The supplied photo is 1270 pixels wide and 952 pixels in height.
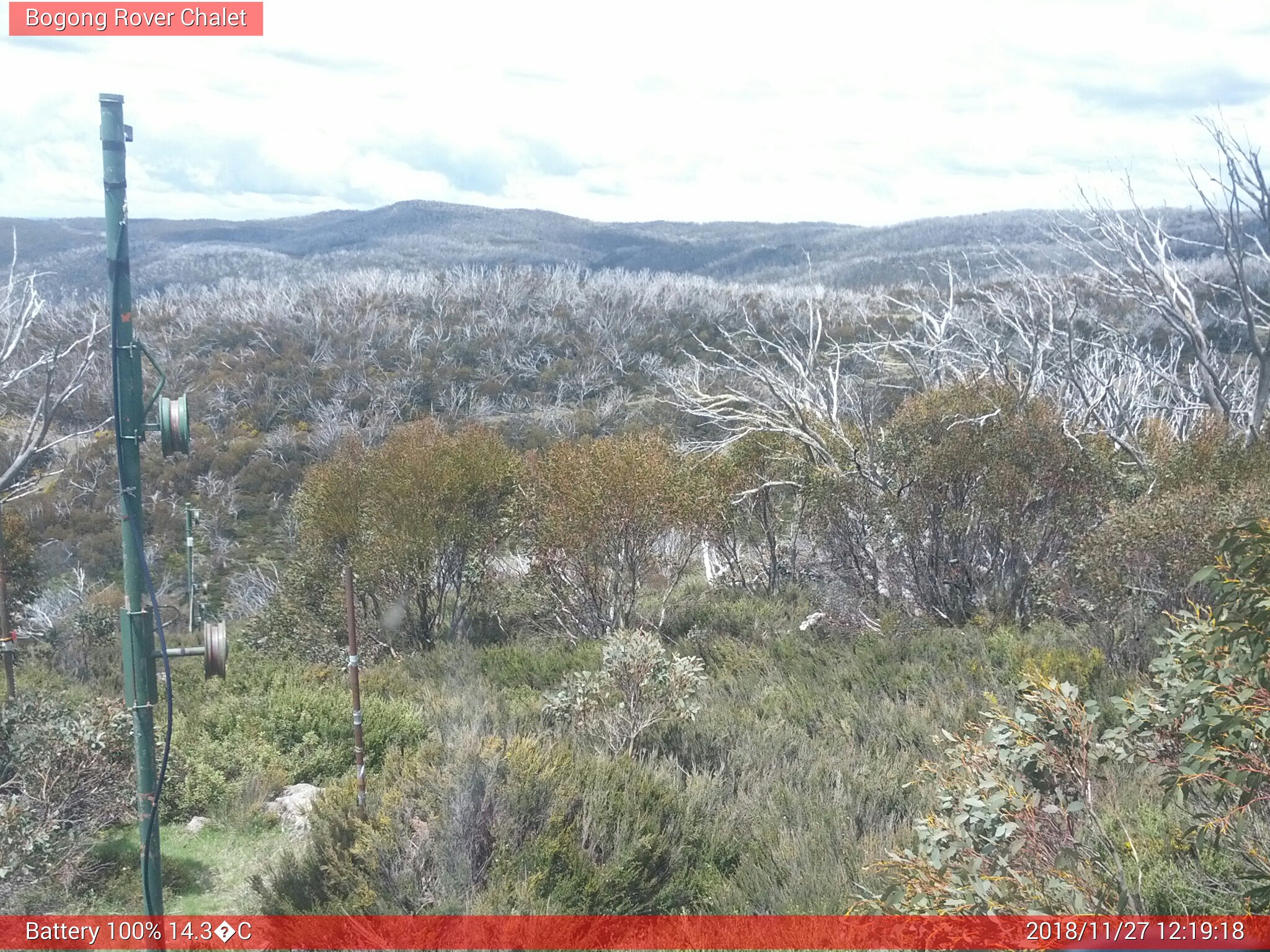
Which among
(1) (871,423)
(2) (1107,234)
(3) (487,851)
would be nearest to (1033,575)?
(1) (871,423)

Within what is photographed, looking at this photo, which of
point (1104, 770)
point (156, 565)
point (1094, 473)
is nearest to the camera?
point (1104, 770)

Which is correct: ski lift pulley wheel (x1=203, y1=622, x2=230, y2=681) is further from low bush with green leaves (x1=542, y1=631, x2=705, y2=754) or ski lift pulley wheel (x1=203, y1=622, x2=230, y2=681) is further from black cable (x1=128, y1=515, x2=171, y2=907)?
low bush with green leaves (x1=542, y1=631, x2=705, y2=754)

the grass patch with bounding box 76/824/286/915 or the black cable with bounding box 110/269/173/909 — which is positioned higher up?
the black cable with bounding box 110/269/173/909

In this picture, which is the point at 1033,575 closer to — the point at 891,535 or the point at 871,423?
the point at 891,535

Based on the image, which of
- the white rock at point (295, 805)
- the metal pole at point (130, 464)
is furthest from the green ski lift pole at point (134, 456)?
the white rock at point (295, 805)

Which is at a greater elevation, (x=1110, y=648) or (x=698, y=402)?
(x=698, y=402)

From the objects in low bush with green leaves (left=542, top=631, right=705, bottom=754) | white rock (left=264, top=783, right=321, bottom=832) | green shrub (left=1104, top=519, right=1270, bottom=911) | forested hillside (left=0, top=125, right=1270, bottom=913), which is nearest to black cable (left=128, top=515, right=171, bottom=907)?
forested hillside (left=0, top=125, right=1270, bottom=913)
